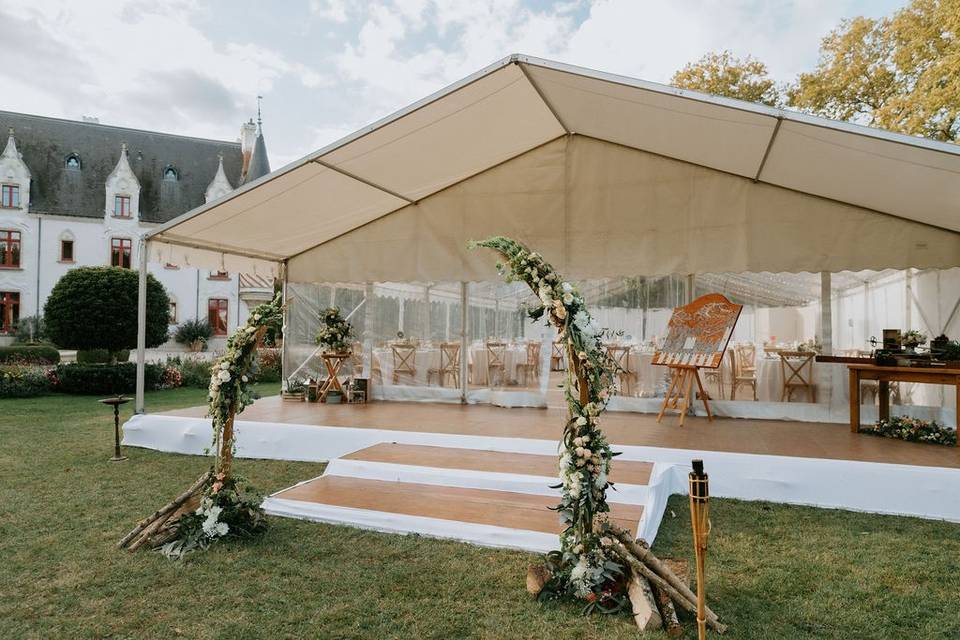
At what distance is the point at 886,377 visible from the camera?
5359 mm

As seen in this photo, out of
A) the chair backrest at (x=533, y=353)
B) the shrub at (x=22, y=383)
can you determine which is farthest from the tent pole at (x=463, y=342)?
the shrub at (x=22, y=383)

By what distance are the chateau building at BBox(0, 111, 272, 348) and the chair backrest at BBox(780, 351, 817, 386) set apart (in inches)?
910

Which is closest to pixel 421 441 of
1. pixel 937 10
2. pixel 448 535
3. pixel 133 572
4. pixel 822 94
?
pixel 448 535

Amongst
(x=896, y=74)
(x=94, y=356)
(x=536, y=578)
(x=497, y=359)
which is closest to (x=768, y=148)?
(x=497, y=359)

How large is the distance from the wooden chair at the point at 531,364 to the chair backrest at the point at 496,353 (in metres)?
0.25

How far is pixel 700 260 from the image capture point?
21.6 ft

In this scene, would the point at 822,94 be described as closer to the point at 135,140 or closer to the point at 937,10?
the point at 937,10

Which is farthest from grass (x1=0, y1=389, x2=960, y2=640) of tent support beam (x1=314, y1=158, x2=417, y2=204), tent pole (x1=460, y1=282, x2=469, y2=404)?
tent pole (x1=460, y1=282, x2=469, y2=404)

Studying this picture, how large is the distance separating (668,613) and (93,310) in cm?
1338

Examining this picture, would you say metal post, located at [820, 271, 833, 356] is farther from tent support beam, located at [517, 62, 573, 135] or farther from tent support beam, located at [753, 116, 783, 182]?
tent support beam, located at [517, 62, 573, 135]

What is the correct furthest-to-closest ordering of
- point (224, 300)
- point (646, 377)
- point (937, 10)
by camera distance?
1. point (224, 300)
2. point (937, 10)
3. point (646, 377)

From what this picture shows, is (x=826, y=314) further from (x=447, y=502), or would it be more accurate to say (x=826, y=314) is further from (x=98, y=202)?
(x=98, y=202)

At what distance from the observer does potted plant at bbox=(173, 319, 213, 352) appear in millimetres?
25375

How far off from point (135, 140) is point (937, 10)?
3149 cm
